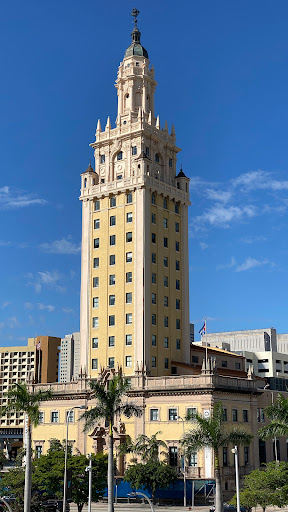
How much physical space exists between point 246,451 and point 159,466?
57.3 ft

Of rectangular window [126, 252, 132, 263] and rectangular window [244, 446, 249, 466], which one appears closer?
rectangular window [244, 446, 249, 466]

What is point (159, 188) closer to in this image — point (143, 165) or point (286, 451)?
point (143, 165)

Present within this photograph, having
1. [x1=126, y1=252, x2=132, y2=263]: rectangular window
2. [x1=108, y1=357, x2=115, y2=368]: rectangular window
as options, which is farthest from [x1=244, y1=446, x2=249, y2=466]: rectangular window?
[x1=126, y1=252, x2=132, y2=263]: rectangular window

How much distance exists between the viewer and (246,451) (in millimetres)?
90188

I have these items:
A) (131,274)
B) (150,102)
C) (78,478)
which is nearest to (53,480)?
(78,478)

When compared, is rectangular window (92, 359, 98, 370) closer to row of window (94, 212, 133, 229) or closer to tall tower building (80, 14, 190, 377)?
tall tower building (80, 14, 190, 377)

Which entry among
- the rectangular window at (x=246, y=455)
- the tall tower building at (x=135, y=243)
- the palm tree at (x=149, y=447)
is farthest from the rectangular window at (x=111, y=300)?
the rectangular window at (x=246, y=455)

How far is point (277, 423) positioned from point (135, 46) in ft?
252

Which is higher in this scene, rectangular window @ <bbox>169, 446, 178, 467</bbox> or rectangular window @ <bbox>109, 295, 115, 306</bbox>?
rectangular window @ <bbox>109, 295, 115, 306</bbox>

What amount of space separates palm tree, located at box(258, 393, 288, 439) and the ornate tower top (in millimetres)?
72954

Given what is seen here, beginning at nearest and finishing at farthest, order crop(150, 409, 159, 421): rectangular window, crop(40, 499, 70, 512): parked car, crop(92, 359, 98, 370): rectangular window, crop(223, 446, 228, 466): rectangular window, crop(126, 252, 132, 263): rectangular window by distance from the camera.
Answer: crop(40, 499, 70, 512): parked car
crop(223, 446, 228, 466): rectangular window
crop(150, 409, 159, 421): rectangular window
crop(126, 252, 132, 263): rectangular window
crop(92, 359, 98, 370): rectangular window

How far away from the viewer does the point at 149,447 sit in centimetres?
8544

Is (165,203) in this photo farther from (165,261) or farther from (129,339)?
(129,339)

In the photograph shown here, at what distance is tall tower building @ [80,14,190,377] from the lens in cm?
9862
